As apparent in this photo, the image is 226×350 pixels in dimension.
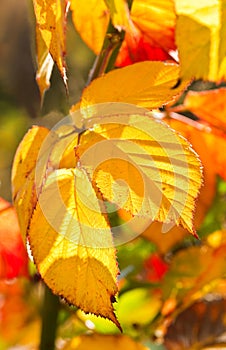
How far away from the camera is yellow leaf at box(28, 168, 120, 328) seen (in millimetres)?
361

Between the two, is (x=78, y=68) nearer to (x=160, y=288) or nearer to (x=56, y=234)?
(x=160, y=288)

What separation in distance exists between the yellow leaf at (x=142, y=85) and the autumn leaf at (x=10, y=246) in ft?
→ 0.51

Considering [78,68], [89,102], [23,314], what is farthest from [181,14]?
[78,68]

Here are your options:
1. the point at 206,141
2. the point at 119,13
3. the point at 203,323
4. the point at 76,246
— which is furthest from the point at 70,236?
the point at 203,323

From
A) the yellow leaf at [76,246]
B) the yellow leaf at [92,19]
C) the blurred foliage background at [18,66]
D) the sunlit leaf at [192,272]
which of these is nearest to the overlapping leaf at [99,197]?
the yellow leaf at [76,246]

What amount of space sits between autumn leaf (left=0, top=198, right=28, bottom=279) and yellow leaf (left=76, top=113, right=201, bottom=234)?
16 centimetres

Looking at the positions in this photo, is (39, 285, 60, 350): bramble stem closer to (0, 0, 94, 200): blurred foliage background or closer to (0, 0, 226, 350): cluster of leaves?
(0, 0, 226, 350): cluster of leaves

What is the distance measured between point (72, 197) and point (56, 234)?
0.07ft

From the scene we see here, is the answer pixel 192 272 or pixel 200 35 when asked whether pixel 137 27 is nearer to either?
pixel 200 35

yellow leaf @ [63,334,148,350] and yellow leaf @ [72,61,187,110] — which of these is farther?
yellow leaf @ [63,334,148,350]

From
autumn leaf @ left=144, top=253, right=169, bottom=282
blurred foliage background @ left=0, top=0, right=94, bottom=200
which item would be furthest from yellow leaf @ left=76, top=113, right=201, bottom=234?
blurred foliage background @ left=0, top=0, right=94, bottom=200

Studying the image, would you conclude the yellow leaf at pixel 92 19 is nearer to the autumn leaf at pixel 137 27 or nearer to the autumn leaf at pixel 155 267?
the autumn leaf at pixel 137 27

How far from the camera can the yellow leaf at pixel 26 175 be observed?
0.39 m

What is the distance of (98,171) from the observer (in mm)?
375
